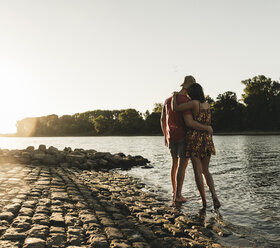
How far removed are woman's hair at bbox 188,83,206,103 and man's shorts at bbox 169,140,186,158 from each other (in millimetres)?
953

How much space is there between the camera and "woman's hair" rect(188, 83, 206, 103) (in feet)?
18.3

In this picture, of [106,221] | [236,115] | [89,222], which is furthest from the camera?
[236,115]

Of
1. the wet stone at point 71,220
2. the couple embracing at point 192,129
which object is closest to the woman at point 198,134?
the couple embracing at point 192,129

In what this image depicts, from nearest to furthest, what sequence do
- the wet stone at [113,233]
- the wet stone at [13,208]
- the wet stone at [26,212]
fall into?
the wet stone at [113,233] → the wet stone at [26,212] → the wet stone at [13,208]

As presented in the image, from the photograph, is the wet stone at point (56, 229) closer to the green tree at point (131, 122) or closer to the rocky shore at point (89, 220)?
the rocky shore at point (89, 220)

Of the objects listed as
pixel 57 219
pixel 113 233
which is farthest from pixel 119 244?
pixel 57 219

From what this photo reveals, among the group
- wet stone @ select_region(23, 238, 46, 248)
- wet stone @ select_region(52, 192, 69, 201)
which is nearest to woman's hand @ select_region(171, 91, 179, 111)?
wet stone @ select_region(52, 192, 69, 201)

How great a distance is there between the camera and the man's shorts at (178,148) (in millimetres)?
5895

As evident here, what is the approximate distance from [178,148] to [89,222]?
8.24 ft

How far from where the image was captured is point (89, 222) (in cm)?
442

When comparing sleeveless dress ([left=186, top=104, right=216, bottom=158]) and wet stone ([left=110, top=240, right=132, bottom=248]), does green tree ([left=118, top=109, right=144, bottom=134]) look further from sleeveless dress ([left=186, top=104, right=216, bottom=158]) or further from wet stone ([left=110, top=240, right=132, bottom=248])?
wet stone ([left=110, top=240, right=132, bottom=248])

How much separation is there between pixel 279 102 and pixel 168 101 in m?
79.5

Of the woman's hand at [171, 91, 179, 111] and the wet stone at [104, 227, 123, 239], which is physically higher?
the woman's hand at [171, 91, 179, 111]

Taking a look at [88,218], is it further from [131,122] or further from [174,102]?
[131,122]
